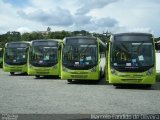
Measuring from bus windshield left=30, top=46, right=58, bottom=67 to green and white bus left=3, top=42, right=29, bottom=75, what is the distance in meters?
4.08

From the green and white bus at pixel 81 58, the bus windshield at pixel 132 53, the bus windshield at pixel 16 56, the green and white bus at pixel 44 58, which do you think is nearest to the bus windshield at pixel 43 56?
the green and white bus at pixel 44 58

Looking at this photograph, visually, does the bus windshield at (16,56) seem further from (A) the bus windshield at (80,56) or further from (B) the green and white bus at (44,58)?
(A) the bus windshield at (80,56)

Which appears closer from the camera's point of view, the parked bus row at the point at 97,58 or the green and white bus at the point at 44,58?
the parked bus row at the point at 97,58

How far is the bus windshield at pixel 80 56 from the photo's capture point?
2250cm

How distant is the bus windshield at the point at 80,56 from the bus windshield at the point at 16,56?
9.32 m

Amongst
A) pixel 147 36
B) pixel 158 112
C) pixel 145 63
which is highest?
pixel 147 36

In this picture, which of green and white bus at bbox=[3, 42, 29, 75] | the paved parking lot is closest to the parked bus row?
the paved parking lot

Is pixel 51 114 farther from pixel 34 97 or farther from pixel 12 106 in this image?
pixel 34 97

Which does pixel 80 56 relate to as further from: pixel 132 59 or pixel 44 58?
pixel 44 58

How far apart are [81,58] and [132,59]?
4.00m

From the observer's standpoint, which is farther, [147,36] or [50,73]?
[50,73]

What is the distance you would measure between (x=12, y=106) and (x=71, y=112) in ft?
7.19

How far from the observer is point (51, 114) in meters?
11.2

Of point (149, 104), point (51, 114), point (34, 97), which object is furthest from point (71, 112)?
point (34, 97)
